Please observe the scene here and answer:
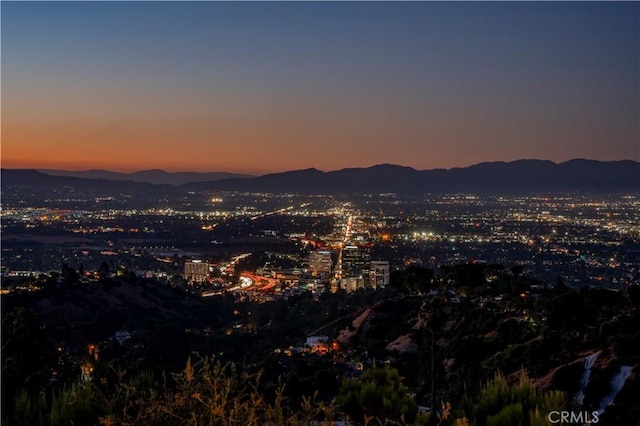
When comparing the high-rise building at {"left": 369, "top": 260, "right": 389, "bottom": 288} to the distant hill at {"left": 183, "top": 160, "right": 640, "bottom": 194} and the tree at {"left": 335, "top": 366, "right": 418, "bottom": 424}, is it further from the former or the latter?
the distant hill at {"left": 183, "top": 160, "right": 640, "bottom": 194}

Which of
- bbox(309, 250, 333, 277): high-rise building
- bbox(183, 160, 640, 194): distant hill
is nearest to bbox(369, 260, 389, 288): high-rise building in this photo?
bbox(309, 250, 333, 277): high-rise building

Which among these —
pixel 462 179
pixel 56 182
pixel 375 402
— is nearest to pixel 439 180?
pixel 462 179

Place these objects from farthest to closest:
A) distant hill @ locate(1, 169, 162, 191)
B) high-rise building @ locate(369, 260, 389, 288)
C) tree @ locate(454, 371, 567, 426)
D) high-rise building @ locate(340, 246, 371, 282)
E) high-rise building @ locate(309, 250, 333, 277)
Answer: distant hill @ locate(1, 169, 162, 191), high-rise building @ locate(309, 250, 333, 277), high-rise building @ locate(340, 246, 371, 282), high-rise building @ locate(369, 260, 389, 288), tree @ locate(454, 371, 567, 426)

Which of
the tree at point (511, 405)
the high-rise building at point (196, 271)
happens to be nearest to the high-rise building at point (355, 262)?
the high-rise building at point (196, 271)

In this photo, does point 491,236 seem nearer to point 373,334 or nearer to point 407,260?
point 407,260

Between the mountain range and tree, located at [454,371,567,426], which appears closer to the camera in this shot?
tree, located at [454,371,567,426]

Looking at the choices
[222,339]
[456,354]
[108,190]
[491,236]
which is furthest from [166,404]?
[108,190]

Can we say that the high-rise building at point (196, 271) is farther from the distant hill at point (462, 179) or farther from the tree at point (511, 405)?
the distant hill at point (462, 179)
